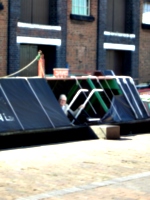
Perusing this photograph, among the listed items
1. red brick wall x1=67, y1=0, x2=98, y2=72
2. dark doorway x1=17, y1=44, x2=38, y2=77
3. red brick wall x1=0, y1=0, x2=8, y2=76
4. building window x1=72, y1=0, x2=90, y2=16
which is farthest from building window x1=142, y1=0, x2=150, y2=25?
red brick wall x1=0, y1=0, x2=8, y2=76

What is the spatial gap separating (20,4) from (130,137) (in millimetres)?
9550

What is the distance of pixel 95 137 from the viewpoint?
1606cm

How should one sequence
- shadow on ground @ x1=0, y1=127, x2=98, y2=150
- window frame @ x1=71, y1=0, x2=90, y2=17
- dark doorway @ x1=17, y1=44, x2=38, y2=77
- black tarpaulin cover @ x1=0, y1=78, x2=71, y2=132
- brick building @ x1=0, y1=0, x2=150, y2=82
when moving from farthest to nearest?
window frame @ x1=71, y1=0, x2=90, y2=17 < dark doorway @ x1=17, y1=44, x2=38, y2=77 < brick building @ x1=0, y1=0, x2=150, y2=82 < black tarpaulin cover @ x1=0, y1=78, x2=71, y2=132 < shadow on ground @ x1=0, y1=127, x2=98, y2=150

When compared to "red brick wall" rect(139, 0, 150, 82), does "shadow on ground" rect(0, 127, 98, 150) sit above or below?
below

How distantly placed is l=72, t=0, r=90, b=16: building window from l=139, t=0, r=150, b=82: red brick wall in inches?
157

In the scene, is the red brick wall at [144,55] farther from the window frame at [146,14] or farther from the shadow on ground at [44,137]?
the shadow on ground at [44,137]

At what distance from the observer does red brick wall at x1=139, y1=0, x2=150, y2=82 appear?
98.5 ft

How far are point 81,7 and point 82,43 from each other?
66.3 inches

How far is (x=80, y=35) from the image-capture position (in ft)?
87.2

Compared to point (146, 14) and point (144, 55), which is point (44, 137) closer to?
point (144, 55)

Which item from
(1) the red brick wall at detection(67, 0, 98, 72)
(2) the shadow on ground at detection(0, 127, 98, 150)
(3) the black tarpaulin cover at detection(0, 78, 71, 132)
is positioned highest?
(1) the red brick wall at detection(67, 0, 98, 72)

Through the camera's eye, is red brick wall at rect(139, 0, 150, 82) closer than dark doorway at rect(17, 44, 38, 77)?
No

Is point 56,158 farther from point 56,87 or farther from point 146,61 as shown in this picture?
point 146,61

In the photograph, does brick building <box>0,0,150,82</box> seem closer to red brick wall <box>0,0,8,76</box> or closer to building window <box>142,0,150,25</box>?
red brick wall <box>0,0,8,76</box>
